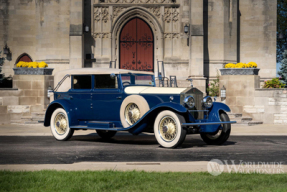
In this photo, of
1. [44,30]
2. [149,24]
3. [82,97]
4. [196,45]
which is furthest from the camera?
[44,30]

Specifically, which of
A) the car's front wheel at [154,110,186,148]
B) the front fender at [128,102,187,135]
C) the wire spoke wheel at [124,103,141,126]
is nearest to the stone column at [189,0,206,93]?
the wire spoke wheel at [124,103,141,126]

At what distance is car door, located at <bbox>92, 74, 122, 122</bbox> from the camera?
1225 cm

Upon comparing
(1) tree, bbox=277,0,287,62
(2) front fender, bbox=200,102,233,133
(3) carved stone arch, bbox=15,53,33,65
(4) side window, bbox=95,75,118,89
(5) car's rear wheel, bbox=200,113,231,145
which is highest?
(1) tree, bbox=277,0,287,62

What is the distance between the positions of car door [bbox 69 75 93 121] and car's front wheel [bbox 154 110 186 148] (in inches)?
93.1

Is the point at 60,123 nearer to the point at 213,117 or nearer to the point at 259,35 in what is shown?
the point at 213,117

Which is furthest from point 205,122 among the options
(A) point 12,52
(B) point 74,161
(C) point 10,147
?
(A) point 12,52

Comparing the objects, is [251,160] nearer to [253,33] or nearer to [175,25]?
[175,25]

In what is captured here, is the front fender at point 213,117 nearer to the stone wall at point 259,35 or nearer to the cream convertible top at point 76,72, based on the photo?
the cream convertible top at point 76,72

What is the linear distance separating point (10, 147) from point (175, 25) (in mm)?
15397

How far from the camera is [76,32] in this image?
24188 millimetres

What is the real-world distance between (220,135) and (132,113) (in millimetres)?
2293

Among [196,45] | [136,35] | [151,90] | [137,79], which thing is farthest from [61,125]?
[136,35]

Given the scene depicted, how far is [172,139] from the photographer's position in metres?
11.0

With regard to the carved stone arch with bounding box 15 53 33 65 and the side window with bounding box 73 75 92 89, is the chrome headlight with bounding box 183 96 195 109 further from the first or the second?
the carved stone arch with bounding box 15 53 33 65
